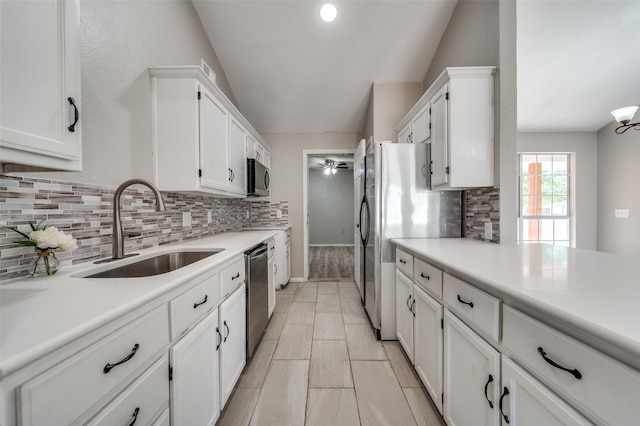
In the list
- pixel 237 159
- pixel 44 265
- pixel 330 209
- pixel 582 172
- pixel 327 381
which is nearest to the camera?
pixel 44 265

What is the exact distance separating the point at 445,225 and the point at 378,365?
1267 mm

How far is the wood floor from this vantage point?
4297mm

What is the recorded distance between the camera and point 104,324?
24.0 inches

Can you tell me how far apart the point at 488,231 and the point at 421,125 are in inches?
43.3

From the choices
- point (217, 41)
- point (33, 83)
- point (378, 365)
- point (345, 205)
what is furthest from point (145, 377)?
point (345, 205)

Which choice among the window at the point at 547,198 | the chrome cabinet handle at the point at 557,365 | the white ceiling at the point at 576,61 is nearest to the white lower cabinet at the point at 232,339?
the chrome cabinet handle at the point at 557,365

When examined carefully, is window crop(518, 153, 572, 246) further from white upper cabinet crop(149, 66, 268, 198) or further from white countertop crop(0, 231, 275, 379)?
white countertop crop(0, 231, 275, 379)

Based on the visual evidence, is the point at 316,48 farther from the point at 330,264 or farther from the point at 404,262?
the point at 330,264

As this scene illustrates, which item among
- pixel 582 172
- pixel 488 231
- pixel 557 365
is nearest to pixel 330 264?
pixel 488 231

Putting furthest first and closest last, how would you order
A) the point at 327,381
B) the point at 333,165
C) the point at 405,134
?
the point at 333,165
the point at 405,134
the point at 327,381

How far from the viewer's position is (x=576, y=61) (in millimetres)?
3041

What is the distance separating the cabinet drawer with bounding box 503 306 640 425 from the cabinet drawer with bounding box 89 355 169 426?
118 centimetres

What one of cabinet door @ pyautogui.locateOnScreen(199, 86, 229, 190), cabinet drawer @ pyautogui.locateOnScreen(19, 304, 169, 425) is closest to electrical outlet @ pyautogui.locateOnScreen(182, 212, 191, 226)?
cabinet door @ pyautogui.locateOnScreen(199, 86, 229, 190)

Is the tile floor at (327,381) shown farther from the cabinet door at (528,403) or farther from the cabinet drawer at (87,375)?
the cabinet drawer at (87,375)
